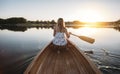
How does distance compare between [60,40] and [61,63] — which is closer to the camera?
[61,63]

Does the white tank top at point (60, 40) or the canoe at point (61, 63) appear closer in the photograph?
the canoe at point (61, 63)

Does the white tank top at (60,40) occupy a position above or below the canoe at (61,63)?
above

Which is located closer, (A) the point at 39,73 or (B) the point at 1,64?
(A) the point at 39,73

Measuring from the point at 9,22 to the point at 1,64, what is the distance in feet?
366

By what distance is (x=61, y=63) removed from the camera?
275 inches

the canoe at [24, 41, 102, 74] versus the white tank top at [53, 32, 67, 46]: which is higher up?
the white tank top at [53, 32, 67, 46]

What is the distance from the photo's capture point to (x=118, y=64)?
9266mm

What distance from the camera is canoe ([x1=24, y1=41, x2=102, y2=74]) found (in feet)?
19.9

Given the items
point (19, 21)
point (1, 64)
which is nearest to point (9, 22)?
point (19, 21)

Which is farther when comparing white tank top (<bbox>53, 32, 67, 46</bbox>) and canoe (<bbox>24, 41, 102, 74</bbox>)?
white tank top (<bbox>53, 32, 67, 46</bbox>)

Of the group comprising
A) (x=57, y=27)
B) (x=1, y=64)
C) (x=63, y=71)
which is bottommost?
(x=1, y=64)

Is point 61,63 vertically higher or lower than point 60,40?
lower

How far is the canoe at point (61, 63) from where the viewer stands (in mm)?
6070

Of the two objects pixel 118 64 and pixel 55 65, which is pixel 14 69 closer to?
pixel 55 65
